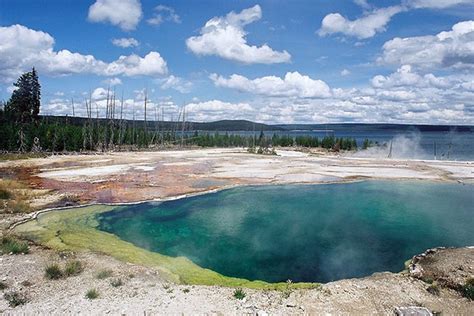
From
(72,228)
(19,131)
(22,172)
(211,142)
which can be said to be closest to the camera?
(72,228)

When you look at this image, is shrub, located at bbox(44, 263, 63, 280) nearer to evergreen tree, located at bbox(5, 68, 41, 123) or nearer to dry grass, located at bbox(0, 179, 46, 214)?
dry grass, located at bbox(0, 179, 46, 214)

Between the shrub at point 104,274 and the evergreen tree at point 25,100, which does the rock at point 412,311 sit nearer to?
the shrub at point 104,274

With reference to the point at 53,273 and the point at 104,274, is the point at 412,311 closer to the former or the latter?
the point at 104,274

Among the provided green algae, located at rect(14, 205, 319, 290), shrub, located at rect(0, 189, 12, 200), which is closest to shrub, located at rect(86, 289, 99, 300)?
green algae, located at rect(14, 205, 319, 290)

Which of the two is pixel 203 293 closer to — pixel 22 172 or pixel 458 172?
pixel 22 172

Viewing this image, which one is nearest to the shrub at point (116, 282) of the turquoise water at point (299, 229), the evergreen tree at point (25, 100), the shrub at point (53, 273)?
the shrub at point (53, 273)

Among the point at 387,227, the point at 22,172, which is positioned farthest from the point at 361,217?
the point at 22,172

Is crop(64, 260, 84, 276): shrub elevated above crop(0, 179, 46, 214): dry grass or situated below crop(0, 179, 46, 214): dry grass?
above
